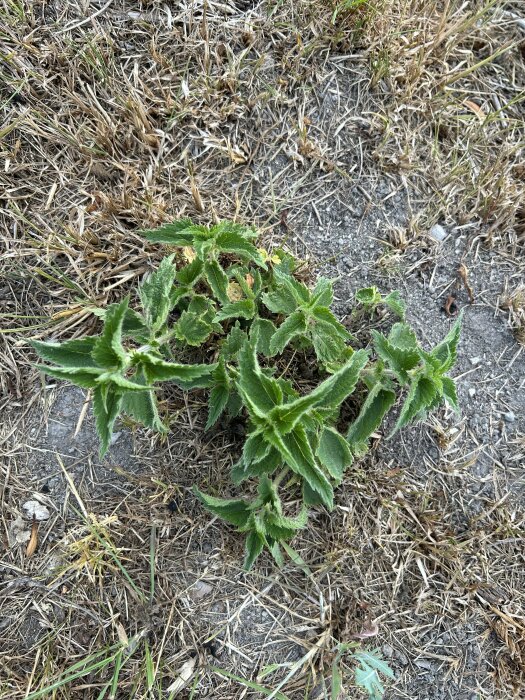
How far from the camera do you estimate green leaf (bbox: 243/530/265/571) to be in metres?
2.34

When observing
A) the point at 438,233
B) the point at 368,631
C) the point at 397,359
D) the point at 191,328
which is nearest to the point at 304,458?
the point at 397,359

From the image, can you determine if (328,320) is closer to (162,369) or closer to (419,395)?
(419,395)

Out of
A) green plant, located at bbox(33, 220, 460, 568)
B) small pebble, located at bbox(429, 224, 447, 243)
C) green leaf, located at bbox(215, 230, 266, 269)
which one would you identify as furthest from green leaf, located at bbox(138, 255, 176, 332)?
small pebble, located at bbox(429, 224, 447, 243)

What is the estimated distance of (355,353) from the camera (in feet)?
7.69

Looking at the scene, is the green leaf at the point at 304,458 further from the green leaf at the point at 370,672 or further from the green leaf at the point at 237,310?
the green leaf at the point at 370,672

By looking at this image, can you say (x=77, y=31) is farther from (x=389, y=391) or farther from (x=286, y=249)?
(x=389, y=391)

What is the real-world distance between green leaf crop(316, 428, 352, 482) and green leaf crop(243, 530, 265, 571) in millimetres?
394

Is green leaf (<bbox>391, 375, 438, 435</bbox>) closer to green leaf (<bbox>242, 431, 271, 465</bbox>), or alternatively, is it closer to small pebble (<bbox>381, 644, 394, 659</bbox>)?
green leaf (<bbox>242, 431, 271, 465</bbox>)

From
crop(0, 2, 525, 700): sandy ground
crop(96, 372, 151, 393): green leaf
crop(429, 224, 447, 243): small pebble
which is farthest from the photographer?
crop(429, 224, 447, 243): small pebble

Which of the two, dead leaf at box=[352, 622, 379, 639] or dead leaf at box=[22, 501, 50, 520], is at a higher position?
dead leaf at box=[22, 501, 50, 520]

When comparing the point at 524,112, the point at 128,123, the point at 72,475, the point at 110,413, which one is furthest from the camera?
the point at 524,112

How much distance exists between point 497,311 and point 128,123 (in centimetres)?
204

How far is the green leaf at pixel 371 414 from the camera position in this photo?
2.38 m

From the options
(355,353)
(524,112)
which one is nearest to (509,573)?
(355,353)
